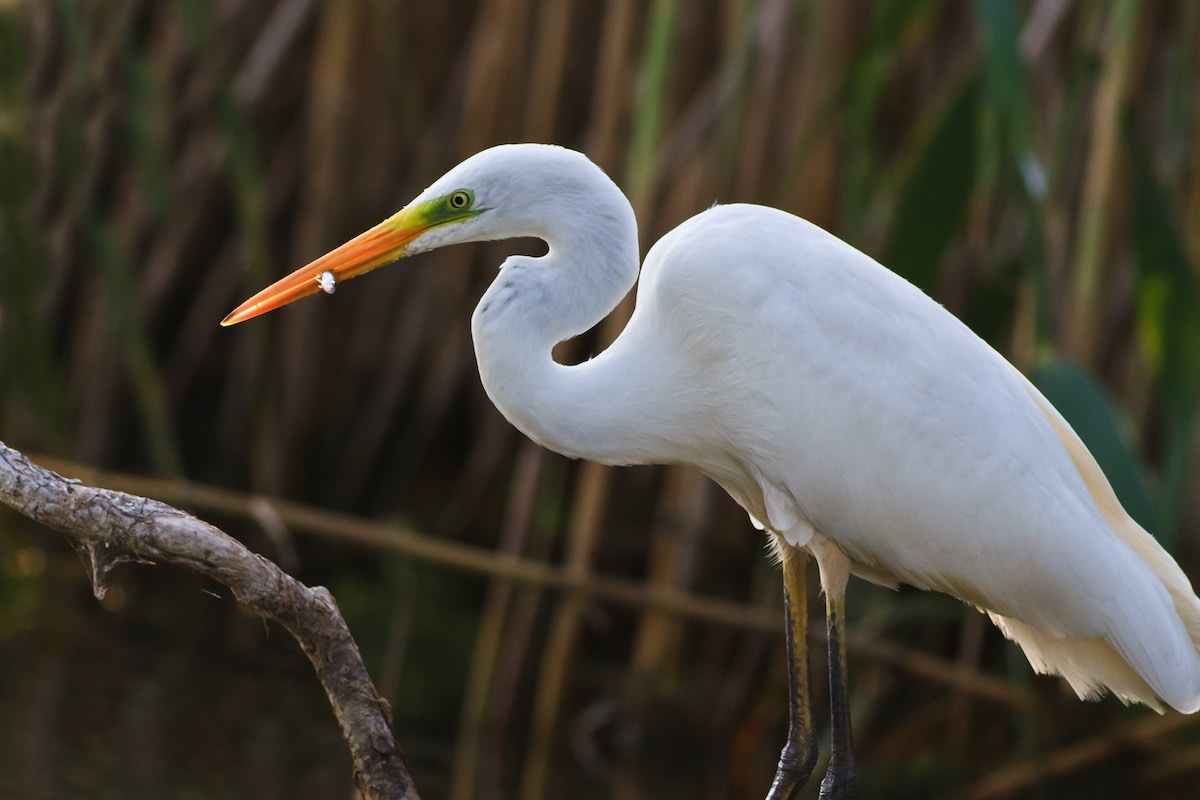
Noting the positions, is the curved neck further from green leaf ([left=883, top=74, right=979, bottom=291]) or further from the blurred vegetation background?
green leaf ([left=883, top=74, right=979, bottom=291])

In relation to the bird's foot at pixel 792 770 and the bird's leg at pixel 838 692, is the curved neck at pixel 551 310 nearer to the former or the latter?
the bird's leg at pixel 838 692

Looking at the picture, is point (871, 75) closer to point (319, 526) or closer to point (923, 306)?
point (923, 306)

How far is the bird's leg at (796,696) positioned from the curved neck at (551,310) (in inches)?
26.2

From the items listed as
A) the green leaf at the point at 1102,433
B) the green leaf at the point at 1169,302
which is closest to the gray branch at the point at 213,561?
the green leaf at the point at 1102,433

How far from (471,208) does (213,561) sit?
79 cm

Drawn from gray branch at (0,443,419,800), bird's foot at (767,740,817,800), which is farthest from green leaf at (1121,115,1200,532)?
gray branch at (0,443,419,800)

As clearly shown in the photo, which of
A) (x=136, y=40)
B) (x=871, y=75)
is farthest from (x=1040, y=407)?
(x=136, y=40)

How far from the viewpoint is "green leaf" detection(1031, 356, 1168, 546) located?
341cm

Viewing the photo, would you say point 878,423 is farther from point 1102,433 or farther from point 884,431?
point 1102,433

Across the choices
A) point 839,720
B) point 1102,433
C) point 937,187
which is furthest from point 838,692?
point 937,187

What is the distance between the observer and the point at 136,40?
5.39 meters

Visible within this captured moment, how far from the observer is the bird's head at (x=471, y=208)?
2631 mm

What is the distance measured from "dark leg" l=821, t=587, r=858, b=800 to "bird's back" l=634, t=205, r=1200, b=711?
0.61 feet

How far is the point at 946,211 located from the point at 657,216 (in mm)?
1383
